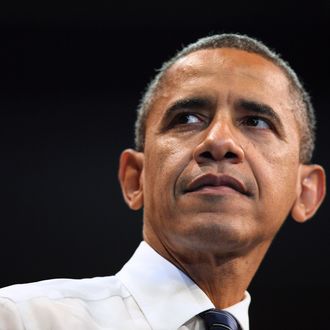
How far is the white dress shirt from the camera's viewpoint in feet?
3.81

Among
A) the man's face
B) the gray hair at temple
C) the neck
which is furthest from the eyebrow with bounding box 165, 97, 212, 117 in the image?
the neck

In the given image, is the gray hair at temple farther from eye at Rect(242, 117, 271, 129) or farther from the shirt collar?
the shirt collar

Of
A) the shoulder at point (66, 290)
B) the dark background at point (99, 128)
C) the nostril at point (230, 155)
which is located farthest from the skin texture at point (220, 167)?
the dark background at point (99, 128)

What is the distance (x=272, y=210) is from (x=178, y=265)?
0.21 meters

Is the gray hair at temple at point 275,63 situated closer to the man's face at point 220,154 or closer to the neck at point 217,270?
the man's face at point 220,154

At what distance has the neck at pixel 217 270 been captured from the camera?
1.31 m

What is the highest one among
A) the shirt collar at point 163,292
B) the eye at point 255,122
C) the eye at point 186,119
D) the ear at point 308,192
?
the eye at point 186,119

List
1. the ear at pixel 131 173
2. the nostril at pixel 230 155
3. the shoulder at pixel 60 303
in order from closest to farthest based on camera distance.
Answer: the shoulder at pixel 60 303 → the nostril at pixel 230 155 → the ear at pixel 131 173

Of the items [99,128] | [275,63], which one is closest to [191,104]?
[275,63]

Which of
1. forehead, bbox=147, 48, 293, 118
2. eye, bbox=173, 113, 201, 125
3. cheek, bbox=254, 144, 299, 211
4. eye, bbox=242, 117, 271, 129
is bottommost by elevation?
cheek, bbox=254, 144, 299, 211

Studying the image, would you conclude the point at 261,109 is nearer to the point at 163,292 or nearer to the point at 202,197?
the point at 202,197

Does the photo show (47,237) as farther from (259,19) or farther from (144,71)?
(259,19)

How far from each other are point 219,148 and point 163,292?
0.95 feet


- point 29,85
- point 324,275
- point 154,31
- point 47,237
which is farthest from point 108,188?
point 324,275
